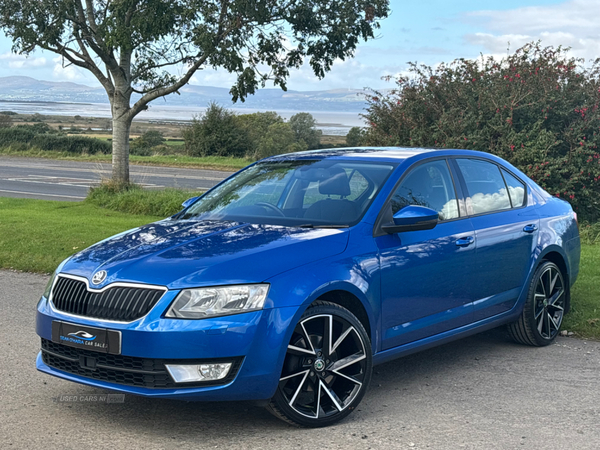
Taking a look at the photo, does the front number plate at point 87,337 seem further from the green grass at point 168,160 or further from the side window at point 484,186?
the green grass at point 168,160

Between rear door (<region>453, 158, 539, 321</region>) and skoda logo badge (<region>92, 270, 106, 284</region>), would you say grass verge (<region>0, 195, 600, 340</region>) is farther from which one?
skoda logo badge (<region>92, 270, 106, 284</region>)

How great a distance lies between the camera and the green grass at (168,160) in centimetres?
3644

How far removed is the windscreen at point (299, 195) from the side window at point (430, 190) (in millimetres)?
172

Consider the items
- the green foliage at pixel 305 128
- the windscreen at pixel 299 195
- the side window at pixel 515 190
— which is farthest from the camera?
the green foliage at pixel 305 128

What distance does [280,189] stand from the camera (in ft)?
18.7

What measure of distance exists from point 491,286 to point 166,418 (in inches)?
105

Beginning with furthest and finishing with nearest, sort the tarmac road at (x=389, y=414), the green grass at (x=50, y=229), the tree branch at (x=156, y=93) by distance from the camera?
Answer: the tree branch at (x=156, y=93) → the green grass at (x=50, y=229) → the tarmac road at (x=389, y=414)

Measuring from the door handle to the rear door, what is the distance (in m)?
0.10

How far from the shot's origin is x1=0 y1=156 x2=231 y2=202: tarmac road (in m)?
22.9

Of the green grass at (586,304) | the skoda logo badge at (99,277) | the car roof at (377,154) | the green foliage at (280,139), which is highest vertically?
the green foliage at (280,139)

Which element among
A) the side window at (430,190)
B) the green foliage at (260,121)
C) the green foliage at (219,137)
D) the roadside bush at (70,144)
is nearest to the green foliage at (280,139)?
the green foliage at (260,121)

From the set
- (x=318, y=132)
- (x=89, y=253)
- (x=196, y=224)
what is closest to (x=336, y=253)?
(x=196, y=224)

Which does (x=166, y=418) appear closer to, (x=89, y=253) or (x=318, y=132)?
(x=89, y=253)

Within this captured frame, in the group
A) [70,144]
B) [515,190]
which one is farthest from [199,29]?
[70,144]
